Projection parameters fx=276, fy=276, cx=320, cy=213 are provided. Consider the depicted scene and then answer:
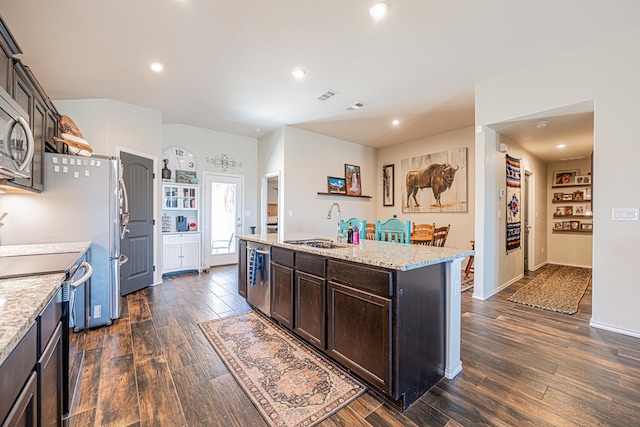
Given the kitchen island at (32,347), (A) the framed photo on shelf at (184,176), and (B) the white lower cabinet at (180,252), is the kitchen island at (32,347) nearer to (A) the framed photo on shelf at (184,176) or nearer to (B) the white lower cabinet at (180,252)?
(B) the white lower cabinet at (180,252)

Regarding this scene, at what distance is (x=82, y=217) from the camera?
2.62 m

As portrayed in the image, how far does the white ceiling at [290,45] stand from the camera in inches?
89.9

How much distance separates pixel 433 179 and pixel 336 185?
80.6 inches

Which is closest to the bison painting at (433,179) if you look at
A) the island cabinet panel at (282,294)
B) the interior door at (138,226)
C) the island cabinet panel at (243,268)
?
the island cabinet panel at (243,268)

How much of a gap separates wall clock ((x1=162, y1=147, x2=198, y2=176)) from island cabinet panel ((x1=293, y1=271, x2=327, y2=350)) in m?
4.10

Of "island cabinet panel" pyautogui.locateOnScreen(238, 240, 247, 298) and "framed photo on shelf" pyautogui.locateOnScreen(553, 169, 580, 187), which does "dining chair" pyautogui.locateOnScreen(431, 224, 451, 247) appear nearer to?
"island cabinet panel" pyautogui.locateOnScreen(238, 240, 247, 298)

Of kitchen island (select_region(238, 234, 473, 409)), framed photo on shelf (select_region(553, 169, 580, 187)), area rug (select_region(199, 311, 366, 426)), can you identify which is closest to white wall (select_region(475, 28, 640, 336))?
kitchen island (select_region(238, 234, 473, 409))

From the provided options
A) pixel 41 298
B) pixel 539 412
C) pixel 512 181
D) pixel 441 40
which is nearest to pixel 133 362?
pixel 41 298

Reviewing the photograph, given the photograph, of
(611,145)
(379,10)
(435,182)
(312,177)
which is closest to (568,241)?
(435,182)

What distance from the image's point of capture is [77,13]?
2.24 metres

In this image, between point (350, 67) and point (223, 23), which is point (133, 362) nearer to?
point (223, 23)

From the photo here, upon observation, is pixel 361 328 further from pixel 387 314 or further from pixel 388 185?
pixel 388 185

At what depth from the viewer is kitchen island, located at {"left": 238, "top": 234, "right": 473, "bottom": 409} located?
160 centimetres

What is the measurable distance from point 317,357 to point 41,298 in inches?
69.2
